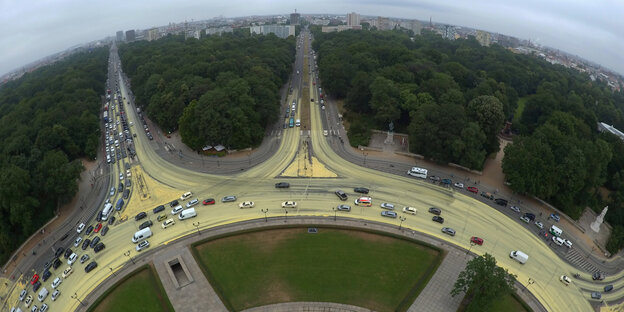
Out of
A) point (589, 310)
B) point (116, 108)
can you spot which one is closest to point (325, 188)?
point (589, 310)

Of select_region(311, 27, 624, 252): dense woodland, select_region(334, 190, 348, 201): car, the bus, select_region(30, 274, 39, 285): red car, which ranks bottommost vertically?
select_region(30, 274, 39, 285): red car

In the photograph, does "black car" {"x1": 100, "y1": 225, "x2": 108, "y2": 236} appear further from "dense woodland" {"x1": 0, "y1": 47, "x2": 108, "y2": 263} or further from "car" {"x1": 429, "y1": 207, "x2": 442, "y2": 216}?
"car" {"x1": 429, "y1": 207, "x2": 442, "y2": 216}

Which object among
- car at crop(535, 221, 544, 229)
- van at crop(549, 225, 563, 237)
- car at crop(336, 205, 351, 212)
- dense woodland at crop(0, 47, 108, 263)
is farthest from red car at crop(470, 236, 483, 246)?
dense woodland at crop(0, 47, 108, 263)

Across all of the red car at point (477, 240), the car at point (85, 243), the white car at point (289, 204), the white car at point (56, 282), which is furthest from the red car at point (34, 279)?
the red car at point (477, 240)

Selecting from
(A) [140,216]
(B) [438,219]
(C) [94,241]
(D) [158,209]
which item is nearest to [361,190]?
(B) [438,219]

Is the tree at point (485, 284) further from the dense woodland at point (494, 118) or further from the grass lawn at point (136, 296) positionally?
the grass lawn at point (136, 296)

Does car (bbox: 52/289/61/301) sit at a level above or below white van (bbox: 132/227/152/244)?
below
